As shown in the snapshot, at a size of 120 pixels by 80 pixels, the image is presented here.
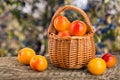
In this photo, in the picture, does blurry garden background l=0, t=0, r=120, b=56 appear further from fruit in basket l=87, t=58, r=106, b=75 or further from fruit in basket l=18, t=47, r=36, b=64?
fruit in basket l=87, t=58, r=106, b=75

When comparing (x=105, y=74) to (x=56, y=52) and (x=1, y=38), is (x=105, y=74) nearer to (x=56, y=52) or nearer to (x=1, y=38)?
(x=56, y=52)

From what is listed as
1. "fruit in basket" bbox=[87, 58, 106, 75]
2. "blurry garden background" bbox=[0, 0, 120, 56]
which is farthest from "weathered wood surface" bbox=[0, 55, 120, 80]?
"blurry garden background" bbox=[0, 0, 120, 56]

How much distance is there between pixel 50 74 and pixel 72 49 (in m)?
0.16

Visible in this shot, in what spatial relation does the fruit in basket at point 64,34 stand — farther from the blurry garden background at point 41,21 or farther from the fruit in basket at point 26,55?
the blurry garden background at point 41,21

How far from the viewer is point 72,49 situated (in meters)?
1.46

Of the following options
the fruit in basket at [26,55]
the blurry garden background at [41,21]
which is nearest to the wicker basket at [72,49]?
the fruit in basket at [26,55]

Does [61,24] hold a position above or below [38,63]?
above

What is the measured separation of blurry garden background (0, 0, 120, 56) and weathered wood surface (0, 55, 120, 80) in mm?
1295

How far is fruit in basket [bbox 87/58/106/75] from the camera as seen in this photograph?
4.69 ft

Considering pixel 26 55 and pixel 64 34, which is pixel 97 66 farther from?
pixel 26 55

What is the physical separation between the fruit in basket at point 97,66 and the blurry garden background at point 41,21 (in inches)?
53.7

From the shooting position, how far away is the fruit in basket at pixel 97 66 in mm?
1430

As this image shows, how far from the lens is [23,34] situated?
304 cm

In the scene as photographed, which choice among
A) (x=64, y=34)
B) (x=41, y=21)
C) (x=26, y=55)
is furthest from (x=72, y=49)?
(x=41, y=21)
